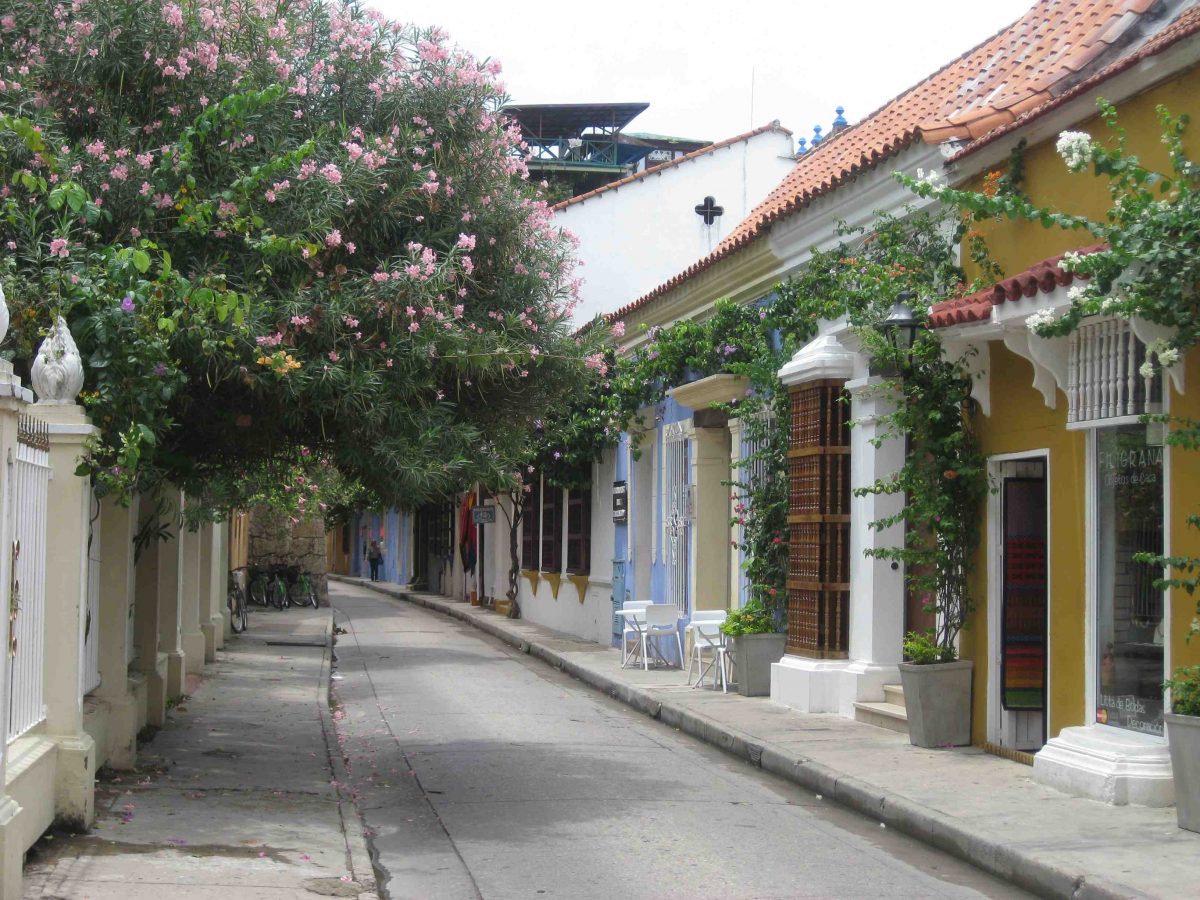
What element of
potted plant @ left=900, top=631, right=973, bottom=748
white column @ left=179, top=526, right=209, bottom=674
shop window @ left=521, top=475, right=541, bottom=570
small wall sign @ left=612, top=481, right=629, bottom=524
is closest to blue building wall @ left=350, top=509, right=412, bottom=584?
shop window @ left=521, top=475, right=541, bottom=570

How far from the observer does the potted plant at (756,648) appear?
1488cm

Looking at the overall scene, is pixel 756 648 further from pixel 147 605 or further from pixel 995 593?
pixel 147 605

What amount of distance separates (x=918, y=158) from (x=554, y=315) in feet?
12.6

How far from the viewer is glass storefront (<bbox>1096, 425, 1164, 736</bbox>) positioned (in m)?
8.96

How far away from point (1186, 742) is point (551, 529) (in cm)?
1978

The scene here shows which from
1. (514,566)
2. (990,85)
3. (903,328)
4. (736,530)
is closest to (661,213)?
(514,566)

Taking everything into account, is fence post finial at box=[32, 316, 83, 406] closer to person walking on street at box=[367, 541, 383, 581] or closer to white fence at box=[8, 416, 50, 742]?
white fence at box=[8, 416, 50, 742]

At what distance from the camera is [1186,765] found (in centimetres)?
779

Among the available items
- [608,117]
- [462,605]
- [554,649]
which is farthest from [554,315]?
[608,117]

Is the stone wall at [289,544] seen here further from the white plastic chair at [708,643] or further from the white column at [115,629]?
the white column at [115,629]

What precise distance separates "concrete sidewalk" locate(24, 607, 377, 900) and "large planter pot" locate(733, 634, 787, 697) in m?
4.20

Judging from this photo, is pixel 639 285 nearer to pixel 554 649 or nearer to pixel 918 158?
pixel 554 649

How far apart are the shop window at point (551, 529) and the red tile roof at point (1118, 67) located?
52.1ft

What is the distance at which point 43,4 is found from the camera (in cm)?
872
